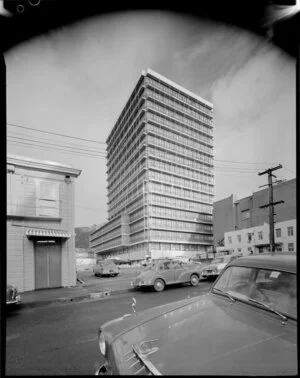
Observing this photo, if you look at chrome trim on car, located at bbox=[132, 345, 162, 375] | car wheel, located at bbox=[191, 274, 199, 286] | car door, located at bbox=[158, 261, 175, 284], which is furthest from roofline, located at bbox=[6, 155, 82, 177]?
car wheel, located at bbox=[191, 274, 199, 286]

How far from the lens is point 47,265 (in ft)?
16.4

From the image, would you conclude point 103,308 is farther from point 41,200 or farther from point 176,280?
point 176,280

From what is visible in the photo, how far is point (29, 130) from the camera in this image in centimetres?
184

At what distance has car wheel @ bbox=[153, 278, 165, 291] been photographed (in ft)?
26.5

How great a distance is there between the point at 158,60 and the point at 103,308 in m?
4.33

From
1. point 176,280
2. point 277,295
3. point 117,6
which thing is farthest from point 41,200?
point 176,280

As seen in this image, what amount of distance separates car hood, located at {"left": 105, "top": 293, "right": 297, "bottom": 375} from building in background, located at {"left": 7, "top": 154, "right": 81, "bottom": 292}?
1101mm

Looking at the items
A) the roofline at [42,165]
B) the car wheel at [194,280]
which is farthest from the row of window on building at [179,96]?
the car wheel at [194,280]

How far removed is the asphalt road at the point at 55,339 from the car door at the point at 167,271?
3.66 metres

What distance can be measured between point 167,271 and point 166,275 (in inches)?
8.1

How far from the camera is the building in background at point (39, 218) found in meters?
2.12

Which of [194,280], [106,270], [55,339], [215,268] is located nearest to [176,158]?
[55,339]

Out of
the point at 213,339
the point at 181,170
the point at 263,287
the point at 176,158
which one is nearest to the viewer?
the point at 213,339

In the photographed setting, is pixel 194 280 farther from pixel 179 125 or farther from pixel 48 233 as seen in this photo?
pixel 179 125
